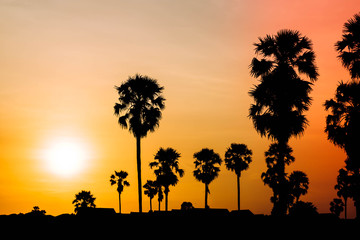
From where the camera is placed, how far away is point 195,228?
3180 centimetres

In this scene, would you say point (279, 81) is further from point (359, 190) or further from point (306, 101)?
point (359, 190)

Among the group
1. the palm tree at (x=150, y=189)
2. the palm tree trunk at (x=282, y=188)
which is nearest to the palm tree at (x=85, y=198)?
the palm tree at (x=150, y=189)

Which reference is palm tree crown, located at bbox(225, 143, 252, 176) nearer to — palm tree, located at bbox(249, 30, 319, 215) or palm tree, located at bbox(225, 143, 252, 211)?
Answer: palm tree, located at bbox(225, 143, 252, 211)

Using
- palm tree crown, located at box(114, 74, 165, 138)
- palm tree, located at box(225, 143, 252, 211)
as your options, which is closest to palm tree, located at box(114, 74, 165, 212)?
palm tree crown, located at box(114, 74, 165, 138)

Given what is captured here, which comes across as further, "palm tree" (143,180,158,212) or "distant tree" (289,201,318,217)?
"palm tree" (143,180,158,212)

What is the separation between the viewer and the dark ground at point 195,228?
30188 mm

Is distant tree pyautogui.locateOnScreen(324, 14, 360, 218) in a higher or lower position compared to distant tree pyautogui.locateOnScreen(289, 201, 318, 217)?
higher

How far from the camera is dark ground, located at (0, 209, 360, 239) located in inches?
1188

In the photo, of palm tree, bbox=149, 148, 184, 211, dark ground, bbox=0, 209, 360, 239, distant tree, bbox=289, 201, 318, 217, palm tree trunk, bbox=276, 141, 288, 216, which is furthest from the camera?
palm tree, bbox=149, 148, 184, 211

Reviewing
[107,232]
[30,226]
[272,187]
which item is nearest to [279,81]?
[107,232]

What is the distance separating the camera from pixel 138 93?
181ft

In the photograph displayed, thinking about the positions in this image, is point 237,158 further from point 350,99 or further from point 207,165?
point 350,99

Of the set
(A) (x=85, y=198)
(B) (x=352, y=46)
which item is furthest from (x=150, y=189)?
(B) (x=352, y=46)

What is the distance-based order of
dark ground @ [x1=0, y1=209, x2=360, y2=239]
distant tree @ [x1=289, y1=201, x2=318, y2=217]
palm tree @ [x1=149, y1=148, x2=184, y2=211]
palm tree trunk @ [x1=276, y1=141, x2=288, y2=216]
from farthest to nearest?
1. palm tree @ [x1=149, y1=148, x2=184, y2=211]
2. distant tree @ [x1=289, y1=201, x2=318, y2=217]
3. palm tree trunk @ [x1=276, y1=141, x2=288, y2=216]
4. dark ground @ [x1=0, y1=209, x2=360, y2=239]
